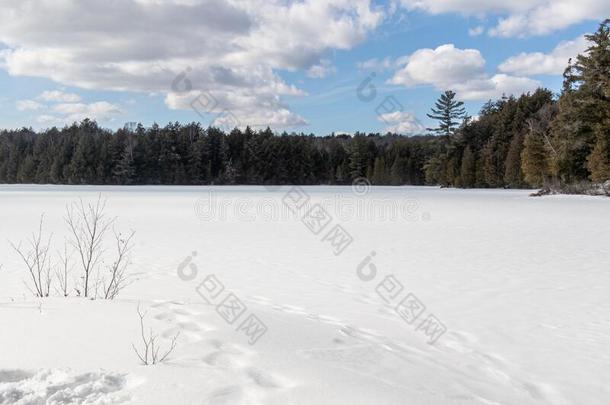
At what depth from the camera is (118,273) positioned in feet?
25.4

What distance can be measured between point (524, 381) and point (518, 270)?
5.12 m

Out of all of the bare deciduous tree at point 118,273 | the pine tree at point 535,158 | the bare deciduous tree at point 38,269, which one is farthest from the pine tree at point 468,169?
the bare deciduous tree at point 38,269

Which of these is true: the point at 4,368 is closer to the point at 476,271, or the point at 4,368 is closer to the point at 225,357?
the point at 225,357

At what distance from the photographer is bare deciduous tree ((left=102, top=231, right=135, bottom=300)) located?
19.6 ft

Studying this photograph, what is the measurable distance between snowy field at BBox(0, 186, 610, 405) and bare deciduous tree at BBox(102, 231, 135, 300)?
0.22 metres

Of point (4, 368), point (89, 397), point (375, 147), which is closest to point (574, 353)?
point (89, 397)

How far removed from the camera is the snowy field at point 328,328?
123 inches

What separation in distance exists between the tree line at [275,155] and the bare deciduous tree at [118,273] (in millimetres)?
43017

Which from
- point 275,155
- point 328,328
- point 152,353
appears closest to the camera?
point 152,353

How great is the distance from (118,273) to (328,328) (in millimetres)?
4136

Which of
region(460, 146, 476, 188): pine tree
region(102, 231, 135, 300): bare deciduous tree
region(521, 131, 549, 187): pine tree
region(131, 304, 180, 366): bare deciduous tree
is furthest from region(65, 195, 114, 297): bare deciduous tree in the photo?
region(460, 146, 476, 188): pine tree

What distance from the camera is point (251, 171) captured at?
3278 inches

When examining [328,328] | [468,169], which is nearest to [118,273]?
[328,328]

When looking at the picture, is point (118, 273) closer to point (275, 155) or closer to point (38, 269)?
point (38, 269)
